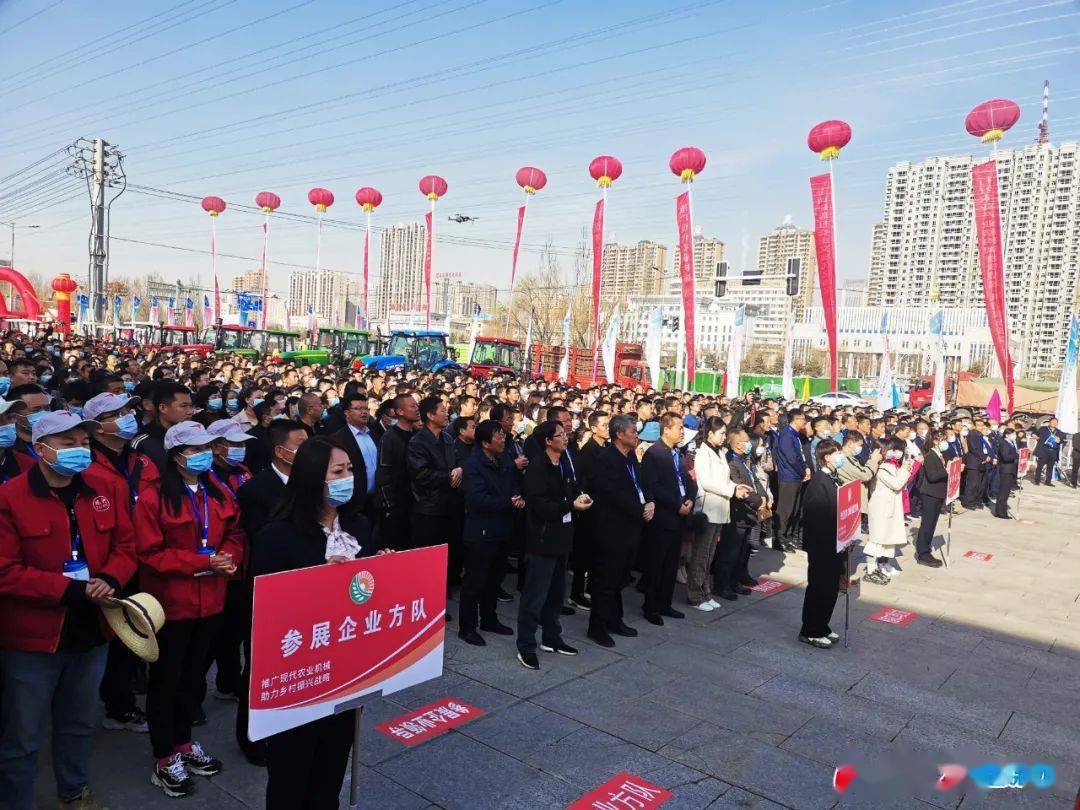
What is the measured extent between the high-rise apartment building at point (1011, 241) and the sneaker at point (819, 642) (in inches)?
3129

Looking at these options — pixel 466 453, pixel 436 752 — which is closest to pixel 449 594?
pixel 466 453

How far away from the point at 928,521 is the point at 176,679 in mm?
9300

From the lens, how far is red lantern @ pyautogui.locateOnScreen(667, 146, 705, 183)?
765 inches

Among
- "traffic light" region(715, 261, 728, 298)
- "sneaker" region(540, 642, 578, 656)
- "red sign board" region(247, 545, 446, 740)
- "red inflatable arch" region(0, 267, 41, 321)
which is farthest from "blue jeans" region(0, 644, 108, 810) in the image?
"red inflatable arch" region(0, 267, 41, 321)

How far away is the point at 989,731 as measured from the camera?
16.1 feet

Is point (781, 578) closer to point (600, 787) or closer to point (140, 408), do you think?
→ point (600, 787)

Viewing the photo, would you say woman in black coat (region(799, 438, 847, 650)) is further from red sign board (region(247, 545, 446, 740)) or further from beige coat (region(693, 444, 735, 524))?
red sign board (region(247, 545, 446, 740))

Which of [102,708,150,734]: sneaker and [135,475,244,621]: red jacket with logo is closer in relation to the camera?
[135,475,244,621]: red jacket with logo

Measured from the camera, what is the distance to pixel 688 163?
19.5 m

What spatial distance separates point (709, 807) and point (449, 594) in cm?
369

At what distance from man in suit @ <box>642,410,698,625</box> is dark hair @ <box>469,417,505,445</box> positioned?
5.02 ft

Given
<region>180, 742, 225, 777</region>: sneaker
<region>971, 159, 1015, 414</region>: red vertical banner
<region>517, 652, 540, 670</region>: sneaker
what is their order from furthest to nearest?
<region>971, 159, 1015, 414</region>: red vertical banner < <region>517, 652, 540, 670</region>: sneaker < <region>180, 742, 225, 777</region>: sneaker

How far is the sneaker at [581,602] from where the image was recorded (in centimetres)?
701

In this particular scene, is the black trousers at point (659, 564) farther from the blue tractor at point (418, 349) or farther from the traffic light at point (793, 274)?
the blue tractor at point (418, 349)
